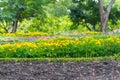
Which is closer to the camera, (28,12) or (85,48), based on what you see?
(85,48)

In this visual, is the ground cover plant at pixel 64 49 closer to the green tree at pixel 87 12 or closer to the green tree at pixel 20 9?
the green tree at pixel 20 9

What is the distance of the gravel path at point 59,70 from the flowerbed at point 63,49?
814 millimetres

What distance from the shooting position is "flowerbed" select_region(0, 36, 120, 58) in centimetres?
904

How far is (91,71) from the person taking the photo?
7.41 meters

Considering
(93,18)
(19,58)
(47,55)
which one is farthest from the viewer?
(93,18)

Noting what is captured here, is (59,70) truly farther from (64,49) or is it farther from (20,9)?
(20,9)

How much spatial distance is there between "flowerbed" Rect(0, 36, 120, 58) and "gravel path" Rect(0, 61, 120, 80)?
0.81 meters

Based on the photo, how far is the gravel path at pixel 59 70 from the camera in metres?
6.86

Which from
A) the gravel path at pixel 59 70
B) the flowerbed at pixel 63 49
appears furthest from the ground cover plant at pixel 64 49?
the gravel path at pixel 59 70

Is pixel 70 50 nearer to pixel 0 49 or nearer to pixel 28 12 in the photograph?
pixel 0 49

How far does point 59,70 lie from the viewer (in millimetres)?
7465

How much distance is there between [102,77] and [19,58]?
2407 mm

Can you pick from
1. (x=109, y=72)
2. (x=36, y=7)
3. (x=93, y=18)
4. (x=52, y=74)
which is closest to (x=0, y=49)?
(x=52, y=74)

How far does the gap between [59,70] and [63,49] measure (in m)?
1.83
